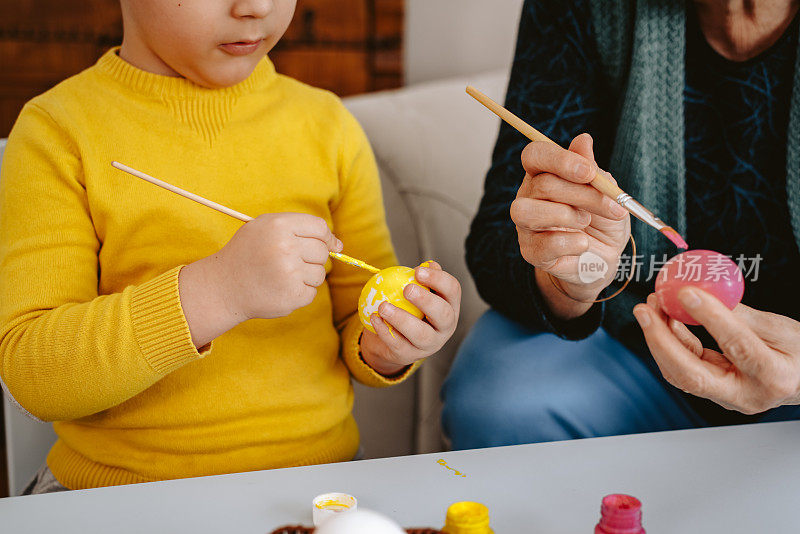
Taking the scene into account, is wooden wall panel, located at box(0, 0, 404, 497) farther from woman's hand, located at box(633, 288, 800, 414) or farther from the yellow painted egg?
woman's hand, located at box(633, 288, 800, 414)

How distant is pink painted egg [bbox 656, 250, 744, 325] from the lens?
29.0 inches

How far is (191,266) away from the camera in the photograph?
83 centimetres

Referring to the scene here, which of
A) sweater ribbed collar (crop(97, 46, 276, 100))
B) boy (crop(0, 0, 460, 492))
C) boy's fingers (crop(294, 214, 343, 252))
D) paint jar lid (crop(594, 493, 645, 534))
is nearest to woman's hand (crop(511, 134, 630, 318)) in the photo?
boy (crop(0, 0, 460, 492))

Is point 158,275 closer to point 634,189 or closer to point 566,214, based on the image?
point 566,214

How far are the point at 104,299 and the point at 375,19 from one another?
5.98 feet

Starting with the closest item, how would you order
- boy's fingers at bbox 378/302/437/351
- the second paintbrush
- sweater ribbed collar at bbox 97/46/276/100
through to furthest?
the second paintbrush → boy's fingers at bbox 378/302/437/351 → sweater ribbed collar at bbox 97/46/276/100

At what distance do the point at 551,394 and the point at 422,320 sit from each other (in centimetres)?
30

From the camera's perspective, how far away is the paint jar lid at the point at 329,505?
0.69 meters

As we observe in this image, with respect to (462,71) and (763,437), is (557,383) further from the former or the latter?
(462,71)

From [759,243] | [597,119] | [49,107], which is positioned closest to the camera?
[49,107]

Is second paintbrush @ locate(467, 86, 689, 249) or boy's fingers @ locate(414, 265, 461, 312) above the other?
second paintbrush @ locate(467, 86, 689, 249)

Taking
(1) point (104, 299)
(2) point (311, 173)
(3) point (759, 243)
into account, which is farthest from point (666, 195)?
(1) point (104, 299)

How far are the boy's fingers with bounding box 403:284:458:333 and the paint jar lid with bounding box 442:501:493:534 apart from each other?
10.6 inches

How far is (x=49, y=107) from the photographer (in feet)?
3.04
